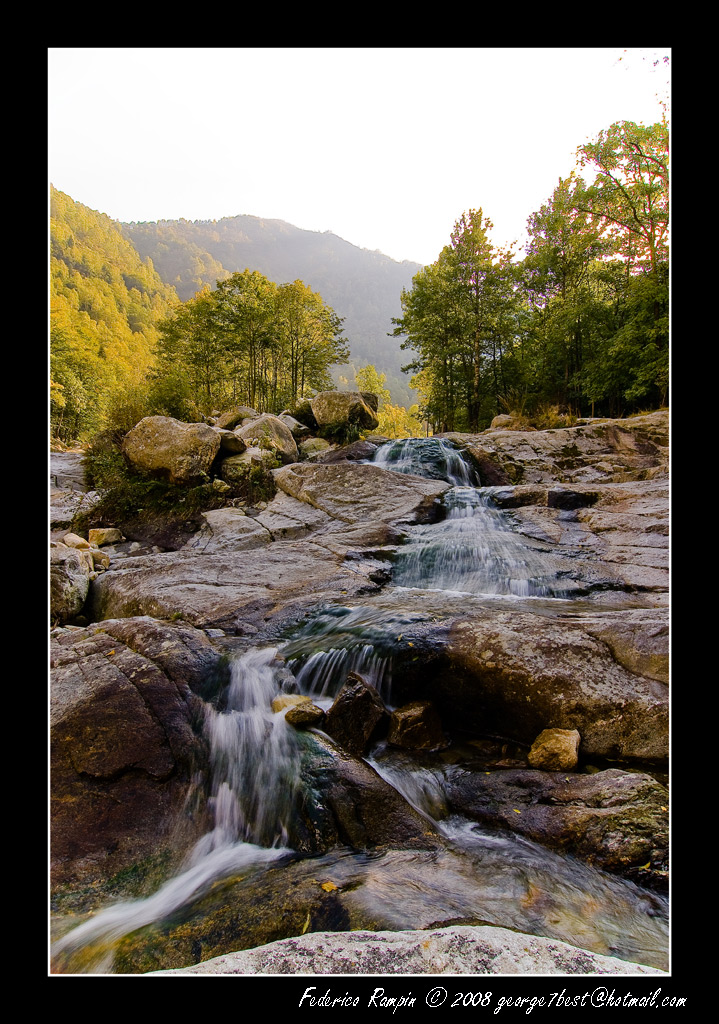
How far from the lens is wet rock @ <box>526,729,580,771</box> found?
285 centimetres

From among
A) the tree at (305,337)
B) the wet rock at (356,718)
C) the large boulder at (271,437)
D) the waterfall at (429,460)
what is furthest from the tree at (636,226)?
the tree at (305,337)

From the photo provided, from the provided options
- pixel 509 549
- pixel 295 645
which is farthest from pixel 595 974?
pixel 509 549

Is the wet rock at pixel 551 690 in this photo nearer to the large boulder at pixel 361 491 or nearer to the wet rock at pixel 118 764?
the wet rock at pixel 118 764

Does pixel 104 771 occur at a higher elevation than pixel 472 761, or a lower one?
higher

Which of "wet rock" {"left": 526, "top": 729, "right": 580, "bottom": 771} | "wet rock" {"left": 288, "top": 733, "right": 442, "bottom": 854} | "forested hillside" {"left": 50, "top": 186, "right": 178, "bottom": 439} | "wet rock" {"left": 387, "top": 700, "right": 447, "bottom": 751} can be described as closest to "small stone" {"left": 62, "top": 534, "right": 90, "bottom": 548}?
"forested hillside" {"left": 50, "top": 186, "right": 178, "bottom": 439}

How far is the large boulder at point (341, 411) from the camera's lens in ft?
53.5

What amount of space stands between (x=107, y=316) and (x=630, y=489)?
205 feet

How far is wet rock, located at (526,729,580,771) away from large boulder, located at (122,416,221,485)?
29.3 feet

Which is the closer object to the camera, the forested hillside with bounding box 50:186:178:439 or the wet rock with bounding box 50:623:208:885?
the wet rock with bounding box 50:623:208:885

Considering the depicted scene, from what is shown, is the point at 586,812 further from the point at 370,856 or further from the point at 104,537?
the point at 104,537

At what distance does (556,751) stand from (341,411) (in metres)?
14.8

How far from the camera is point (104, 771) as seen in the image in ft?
8.84

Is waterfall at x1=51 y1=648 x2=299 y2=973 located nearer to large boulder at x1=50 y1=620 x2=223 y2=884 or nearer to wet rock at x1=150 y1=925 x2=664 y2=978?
large boulder at x1=50 y1=620 x2=223 y2=884

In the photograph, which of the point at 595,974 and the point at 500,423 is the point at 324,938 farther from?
the point at 500,423
